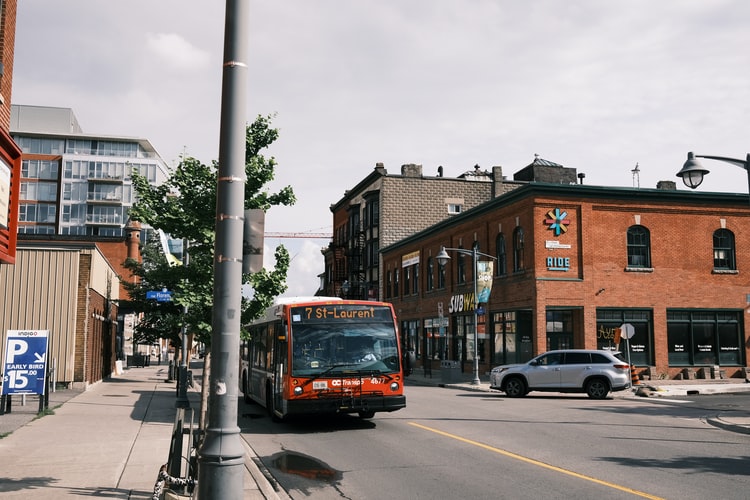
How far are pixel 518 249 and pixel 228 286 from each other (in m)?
31.6

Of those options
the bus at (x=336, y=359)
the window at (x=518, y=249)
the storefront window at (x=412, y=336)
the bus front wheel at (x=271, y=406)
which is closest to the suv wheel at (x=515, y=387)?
the window at (x=518, y=249)

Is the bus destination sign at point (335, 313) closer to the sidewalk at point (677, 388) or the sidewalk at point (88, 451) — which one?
the sidewalk at point (88, 451)

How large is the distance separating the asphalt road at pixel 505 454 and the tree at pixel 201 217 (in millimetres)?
2813

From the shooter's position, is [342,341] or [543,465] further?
[342,341]

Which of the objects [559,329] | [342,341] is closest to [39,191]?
[559,329]

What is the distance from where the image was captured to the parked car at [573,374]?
25.2m

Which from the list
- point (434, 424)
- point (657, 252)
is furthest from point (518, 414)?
point (657, 252)

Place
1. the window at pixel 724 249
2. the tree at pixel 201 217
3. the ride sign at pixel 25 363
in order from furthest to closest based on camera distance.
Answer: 1. the window at pixel 724 249
2. the ride sign at pixel 25 363
3. the tree at pixel 201 217

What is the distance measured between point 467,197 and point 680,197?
25.1 metres

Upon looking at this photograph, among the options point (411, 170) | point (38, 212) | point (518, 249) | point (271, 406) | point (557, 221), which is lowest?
point (271, 406)

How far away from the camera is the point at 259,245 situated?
21.2 ft

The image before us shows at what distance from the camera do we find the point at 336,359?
51.5ft

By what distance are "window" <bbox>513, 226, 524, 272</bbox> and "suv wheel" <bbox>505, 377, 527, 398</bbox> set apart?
34.1 ft

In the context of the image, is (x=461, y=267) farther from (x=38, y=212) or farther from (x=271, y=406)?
(x=38, y=212)
